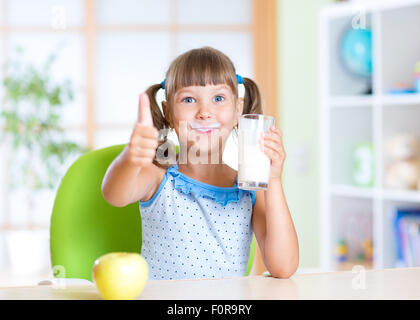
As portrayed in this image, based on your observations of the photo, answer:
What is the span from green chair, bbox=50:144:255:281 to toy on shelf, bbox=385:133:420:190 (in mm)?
1615

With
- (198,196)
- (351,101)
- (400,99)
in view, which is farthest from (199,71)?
(351,101)

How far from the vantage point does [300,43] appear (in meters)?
3.55

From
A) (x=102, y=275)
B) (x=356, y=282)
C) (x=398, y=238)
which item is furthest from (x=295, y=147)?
(x=102, y=275)

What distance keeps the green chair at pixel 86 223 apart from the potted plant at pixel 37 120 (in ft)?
6.35

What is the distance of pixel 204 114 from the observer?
119 cm

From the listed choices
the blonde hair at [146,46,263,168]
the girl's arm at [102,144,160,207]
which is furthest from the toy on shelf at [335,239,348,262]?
the girl's arm at [102,144,160,207]

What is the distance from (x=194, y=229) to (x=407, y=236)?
5.73 feet

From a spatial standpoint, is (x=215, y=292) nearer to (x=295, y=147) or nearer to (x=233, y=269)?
(x=233, y=269)

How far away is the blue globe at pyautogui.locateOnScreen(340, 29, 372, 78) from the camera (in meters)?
2.94

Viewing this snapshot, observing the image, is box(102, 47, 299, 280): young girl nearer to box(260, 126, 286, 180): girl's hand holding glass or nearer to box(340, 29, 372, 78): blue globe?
box(260, 126, 286, 180): girl's hand holding glass

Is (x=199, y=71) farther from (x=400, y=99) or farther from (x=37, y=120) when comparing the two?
(x=37, y=120)

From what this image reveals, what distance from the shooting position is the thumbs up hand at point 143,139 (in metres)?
0.79

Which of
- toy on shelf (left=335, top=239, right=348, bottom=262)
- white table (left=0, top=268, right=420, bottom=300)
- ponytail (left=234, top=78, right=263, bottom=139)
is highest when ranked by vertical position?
ponytail (left=234, top=78, right=263, bottom=139)

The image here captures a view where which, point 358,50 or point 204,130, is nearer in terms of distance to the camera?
point 204,130
